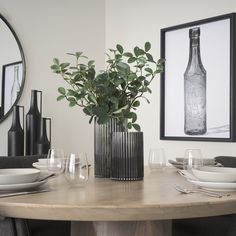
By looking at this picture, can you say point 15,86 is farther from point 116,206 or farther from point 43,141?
point 116,206

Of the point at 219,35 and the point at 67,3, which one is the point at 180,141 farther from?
the point at 67,3

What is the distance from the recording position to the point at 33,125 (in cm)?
294

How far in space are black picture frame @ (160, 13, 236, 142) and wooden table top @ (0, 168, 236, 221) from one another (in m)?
1.71

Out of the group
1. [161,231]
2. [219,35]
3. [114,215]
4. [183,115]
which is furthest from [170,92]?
[114,215]

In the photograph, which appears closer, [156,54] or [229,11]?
[229,11]

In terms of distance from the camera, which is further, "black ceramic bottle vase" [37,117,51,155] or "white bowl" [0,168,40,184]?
"black ceramic bottle vase" [37,117,51,155]

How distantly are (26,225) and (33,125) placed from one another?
179 cm

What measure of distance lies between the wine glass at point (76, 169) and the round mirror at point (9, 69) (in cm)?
179

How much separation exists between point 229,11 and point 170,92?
804mm

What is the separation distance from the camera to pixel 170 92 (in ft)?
10.9

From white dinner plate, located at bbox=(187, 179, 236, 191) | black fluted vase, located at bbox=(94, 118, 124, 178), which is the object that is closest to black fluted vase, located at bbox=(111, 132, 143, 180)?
black fluted vase, located at bbox=(94, 118, 124, 178)

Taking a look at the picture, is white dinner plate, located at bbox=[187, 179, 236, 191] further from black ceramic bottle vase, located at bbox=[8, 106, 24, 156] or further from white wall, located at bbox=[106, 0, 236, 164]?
black ceramic bottle vase, located at bbox=[8, 106, 24, 156]

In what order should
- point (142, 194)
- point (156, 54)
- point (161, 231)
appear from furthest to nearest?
1. point (156, 54)
2. point (161, 231)
3. point (142, 194)

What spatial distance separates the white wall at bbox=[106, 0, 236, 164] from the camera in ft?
9.85
